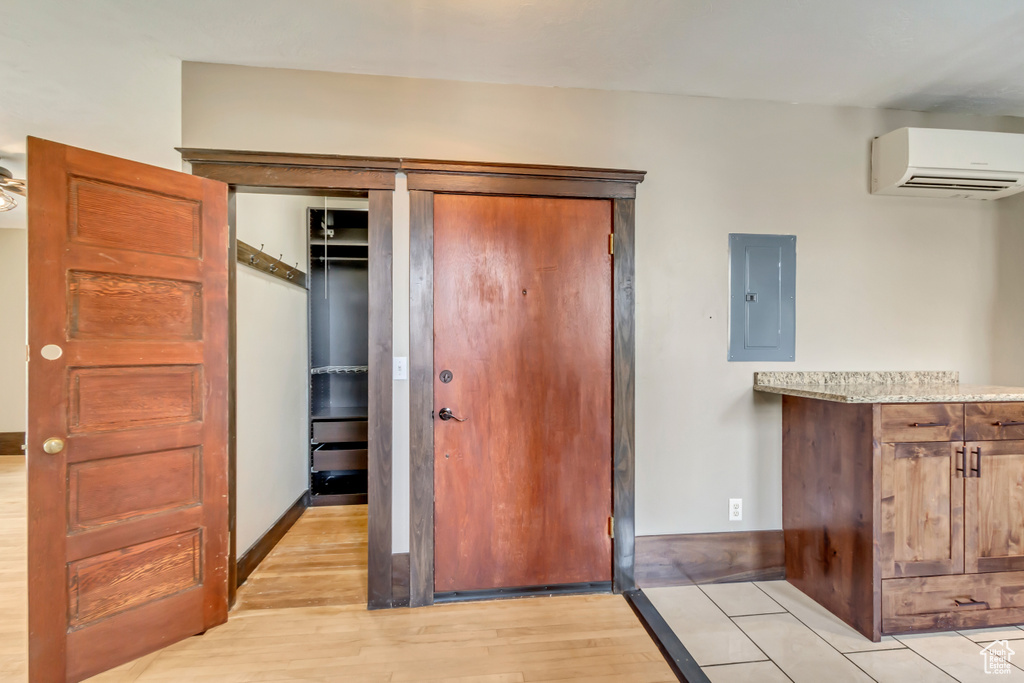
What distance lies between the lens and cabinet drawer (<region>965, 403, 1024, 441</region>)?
1.98 meters

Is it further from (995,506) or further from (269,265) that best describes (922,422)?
(269,265)

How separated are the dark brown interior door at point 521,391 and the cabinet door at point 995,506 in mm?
1559

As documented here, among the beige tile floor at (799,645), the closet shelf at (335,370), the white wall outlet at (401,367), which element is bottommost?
the beige tile floor at (799,645)

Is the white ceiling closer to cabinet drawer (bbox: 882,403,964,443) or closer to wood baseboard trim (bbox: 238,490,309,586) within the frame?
cabinet drawer (bbox: 882,403,964,443)

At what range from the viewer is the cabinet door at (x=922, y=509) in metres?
1.93

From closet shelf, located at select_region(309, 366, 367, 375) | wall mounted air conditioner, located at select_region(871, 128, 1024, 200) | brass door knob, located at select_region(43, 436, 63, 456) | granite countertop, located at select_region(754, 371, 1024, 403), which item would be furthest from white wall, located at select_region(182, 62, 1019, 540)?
closet shelf, located at select_region(309, 366, 367, 375)

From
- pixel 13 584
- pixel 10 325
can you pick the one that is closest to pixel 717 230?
pixel 13 584

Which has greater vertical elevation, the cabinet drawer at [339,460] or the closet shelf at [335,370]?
the closet shelf at [335,370]

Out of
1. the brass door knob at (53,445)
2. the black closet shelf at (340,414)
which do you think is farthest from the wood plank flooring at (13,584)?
the black closet shelf at (340,414)

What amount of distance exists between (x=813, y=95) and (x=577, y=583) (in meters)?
2.80

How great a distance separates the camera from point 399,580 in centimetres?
219

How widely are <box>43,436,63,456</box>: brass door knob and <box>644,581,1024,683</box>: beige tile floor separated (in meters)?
2.51

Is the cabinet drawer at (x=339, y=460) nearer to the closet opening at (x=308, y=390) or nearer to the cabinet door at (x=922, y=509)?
the closet opening at (x=308, y=390)

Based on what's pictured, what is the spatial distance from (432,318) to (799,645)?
6.91ft
